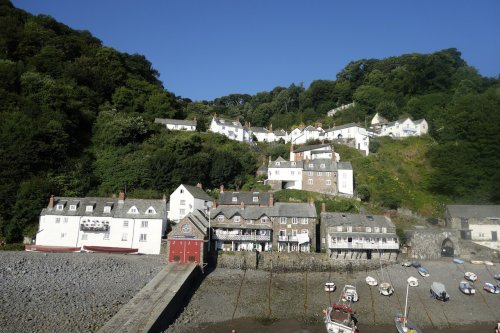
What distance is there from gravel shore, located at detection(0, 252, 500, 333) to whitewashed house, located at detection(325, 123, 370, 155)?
31.0 meters

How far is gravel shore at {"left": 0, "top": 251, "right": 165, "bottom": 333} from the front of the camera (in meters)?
25.5

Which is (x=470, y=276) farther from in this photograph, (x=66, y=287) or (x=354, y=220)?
(x=66, y=287)

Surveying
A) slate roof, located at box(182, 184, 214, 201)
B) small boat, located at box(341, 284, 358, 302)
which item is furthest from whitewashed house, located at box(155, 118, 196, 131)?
small boat, located at box(341, 284, 358, 302)

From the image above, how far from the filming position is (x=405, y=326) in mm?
28078

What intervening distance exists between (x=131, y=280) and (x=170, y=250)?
5.82 meters

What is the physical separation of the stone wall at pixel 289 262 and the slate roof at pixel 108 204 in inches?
333

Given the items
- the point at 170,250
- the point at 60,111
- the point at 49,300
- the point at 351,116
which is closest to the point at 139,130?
the point at 60,111

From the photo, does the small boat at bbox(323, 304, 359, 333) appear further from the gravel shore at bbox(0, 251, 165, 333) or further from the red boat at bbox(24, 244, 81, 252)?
the red boat at bbox(24, 244, 81, 252)

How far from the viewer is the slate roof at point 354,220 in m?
42.8

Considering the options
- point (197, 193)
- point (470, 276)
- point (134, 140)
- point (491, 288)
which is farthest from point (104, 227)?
point (491, 288)

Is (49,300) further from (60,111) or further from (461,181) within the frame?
(461,181)

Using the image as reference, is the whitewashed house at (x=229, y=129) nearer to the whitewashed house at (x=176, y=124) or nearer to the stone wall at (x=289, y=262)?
the whitewashed house at (x=176, y=124)

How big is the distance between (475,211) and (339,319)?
93.1ft

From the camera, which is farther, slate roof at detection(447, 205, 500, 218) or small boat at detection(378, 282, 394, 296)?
slate roof at detection(447, 205, 500, 218)
